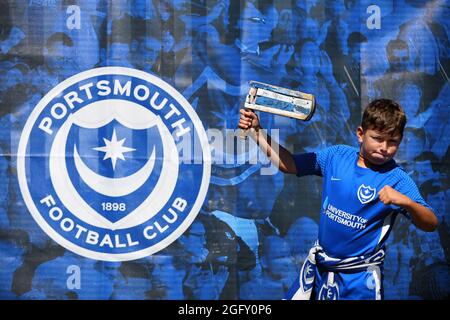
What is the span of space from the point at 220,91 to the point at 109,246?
0.98 meters

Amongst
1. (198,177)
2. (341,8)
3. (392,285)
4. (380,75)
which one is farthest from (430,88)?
(198,177)

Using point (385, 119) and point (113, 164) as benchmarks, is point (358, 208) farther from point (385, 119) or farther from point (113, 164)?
point (113, 164)

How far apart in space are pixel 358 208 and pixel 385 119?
359 mm

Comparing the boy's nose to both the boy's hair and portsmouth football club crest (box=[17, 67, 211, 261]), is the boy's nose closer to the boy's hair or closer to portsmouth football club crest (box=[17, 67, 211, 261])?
the boy's hair

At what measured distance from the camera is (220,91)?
372 centimetres

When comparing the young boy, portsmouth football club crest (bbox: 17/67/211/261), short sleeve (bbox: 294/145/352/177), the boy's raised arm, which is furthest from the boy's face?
portsmouth football club crest (bbox: 17/67/211/261)

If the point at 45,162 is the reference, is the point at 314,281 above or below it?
below

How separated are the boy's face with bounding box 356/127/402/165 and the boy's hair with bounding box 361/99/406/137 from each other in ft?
0.06

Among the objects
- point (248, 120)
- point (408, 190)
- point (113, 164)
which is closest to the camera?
point (408, 190)

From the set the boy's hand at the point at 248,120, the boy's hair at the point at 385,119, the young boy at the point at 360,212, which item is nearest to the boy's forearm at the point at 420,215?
the young boy at the point at 360,212

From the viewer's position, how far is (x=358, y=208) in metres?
2.77

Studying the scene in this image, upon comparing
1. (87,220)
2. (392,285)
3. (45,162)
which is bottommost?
(392,285)

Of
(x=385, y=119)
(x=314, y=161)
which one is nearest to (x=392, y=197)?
(x=385, y=119)

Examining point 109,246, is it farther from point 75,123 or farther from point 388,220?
point 388,220
